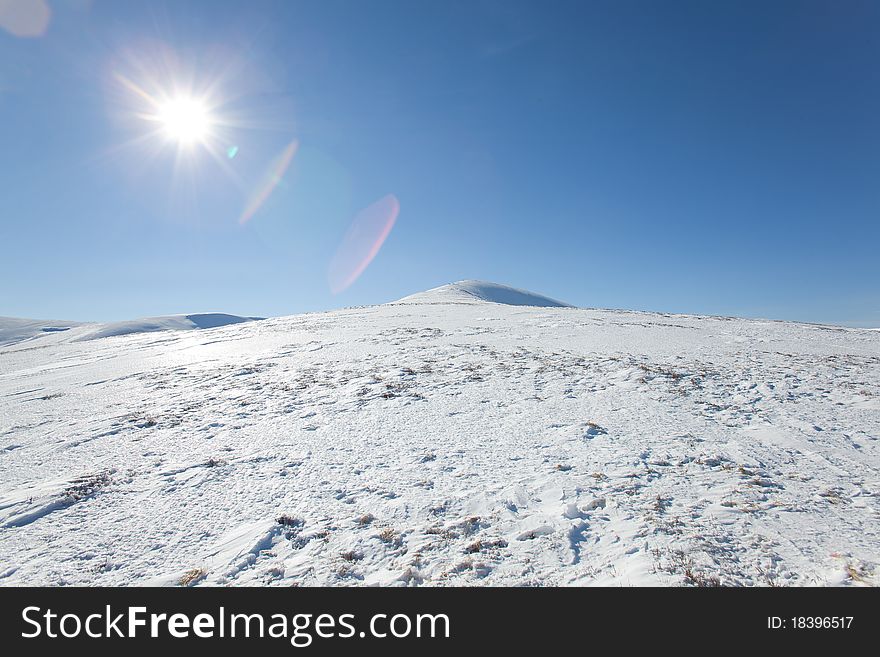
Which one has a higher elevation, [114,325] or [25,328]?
[25,328]

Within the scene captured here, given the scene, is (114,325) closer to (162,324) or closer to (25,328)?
(162,324)

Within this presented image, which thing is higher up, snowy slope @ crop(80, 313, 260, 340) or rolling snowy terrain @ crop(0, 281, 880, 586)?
snowy slope @ crop(80, 313, 260, 340)

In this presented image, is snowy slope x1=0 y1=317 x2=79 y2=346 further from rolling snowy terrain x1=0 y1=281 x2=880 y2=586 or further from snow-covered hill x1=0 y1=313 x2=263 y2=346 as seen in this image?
rolling snowy terrain x1=0 y1=281 x2=880 y2=586

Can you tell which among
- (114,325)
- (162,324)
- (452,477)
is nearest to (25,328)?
(162,324)

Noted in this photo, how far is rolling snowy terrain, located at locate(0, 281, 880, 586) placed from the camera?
398cm

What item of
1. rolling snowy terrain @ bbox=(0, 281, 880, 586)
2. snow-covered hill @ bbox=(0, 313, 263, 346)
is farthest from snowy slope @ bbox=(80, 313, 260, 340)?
rolling snowy terrain @ bbox=(0, 281, 880, 586)

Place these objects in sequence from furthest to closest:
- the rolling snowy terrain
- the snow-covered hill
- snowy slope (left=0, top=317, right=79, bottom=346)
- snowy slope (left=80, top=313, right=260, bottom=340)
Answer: snowy slope (left=0, top=317, right=79, bottom=346) → the snow-covered hill → snowy slope (left=80, top=313, right=260, bottom=340) → the rolling snowy terrain

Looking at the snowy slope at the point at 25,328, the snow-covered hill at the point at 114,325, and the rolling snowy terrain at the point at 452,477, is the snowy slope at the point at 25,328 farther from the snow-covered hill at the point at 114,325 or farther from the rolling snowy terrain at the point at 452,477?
the rolling snowy terrain at the point at 452,477

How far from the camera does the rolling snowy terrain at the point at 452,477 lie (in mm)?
3980

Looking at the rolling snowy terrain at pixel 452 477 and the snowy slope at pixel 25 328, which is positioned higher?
the snowy slope at pixel 25 328

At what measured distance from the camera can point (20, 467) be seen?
6.69 metres

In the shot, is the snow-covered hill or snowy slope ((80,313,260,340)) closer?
snowy slope ((80,313,260,340))

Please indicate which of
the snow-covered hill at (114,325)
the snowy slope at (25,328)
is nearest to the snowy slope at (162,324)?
the snow-covered hill at (114,325)

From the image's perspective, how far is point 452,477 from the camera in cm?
585
